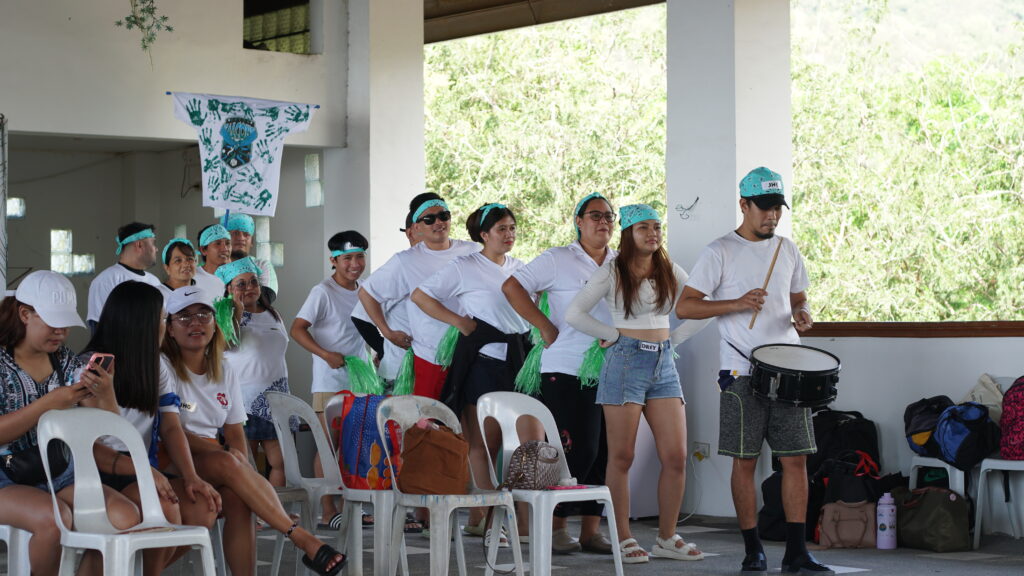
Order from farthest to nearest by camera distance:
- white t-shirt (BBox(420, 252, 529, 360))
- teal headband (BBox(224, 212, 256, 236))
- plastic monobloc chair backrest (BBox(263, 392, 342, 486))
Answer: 1. teal headband (BBox(224, 212, 256, 236))
2. white t-shirt (BBox(420, 252, 529, 360))
3. plastic monobloc chair backrest (BBox(263, 392, 342, 486))

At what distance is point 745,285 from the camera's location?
5.36 metres

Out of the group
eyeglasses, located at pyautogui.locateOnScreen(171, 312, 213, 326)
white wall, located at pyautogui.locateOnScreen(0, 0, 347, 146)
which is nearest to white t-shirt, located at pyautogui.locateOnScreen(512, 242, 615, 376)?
eyeglasses, located at pyautogui.locateOnScreen(171, 312, 213, 326)

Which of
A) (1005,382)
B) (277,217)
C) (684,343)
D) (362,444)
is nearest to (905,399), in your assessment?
(1005,382)

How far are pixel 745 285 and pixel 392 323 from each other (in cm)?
204

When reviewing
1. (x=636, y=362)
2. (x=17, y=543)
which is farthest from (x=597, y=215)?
(x=17, y=543)

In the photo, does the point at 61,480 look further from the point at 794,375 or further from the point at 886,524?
the point at 886,524

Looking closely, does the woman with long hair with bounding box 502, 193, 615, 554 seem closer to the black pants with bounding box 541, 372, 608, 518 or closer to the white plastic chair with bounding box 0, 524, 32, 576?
the black pants with bounding box 541, 372, 608, 518

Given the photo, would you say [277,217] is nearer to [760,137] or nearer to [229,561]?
[760,137]

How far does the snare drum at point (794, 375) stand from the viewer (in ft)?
A: 16.4

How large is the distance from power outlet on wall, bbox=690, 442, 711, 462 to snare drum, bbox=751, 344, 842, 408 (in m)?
1.90

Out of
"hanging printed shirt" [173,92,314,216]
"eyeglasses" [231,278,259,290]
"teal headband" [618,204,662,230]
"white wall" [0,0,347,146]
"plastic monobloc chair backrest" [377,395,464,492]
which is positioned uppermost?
"white wall" [0,0,347,146]

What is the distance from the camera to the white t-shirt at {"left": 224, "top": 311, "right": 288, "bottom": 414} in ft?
21.1

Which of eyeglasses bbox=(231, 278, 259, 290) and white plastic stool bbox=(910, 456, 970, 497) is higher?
eyeglasses bbox=(231, 278, 259, 290)

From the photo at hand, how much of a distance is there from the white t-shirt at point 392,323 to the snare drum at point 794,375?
6.87 ft
